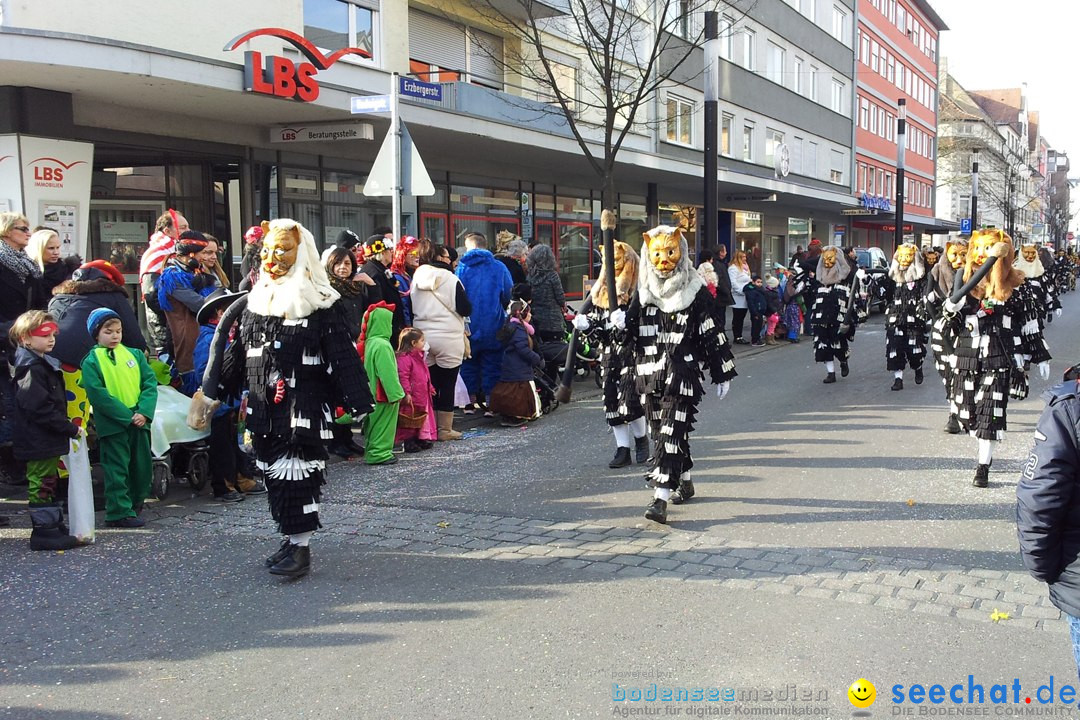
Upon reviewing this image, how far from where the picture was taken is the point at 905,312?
12086 millimetres

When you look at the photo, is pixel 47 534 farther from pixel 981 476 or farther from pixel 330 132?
pixel 330 132

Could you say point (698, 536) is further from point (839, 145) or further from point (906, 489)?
point (839, 145)

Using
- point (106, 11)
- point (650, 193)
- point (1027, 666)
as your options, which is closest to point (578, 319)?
point (1027, 666)

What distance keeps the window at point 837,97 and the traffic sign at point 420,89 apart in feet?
108

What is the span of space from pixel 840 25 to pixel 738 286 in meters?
28.1

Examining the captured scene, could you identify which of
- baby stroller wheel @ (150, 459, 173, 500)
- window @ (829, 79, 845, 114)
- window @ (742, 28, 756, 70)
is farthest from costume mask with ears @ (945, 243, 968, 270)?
window @ (829, 79, 845, 114)

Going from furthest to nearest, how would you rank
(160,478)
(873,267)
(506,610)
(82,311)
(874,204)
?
(874,204), (873,267), (160,478), (82,311), (506,610)

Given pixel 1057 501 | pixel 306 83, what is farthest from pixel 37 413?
pixel 306 83

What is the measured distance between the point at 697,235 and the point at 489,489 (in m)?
24.1

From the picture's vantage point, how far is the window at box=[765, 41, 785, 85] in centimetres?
3375

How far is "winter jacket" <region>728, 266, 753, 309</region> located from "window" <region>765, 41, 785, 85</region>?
57.1ft

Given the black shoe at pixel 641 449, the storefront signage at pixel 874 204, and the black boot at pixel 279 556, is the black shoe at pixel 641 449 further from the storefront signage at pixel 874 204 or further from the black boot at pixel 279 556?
the storefront signage at pixel 874 204

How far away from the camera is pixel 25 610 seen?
486 centimetres

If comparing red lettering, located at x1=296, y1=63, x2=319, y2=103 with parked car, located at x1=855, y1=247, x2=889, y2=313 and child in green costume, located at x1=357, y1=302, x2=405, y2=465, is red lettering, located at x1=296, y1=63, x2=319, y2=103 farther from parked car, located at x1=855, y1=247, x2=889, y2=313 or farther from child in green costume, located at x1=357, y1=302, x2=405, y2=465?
parked car, located at x1=855, y1=247, x2=889, y2=313
